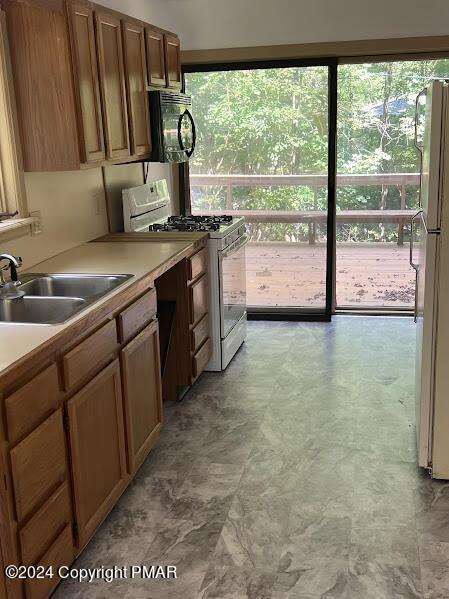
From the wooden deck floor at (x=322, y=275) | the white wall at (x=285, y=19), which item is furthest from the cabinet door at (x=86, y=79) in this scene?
the wooden deck floor at (x=322, y=275)

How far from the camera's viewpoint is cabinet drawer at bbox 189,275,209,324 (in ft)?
12.3

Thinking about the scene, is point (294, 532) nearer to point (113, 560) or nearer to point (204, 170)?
point (113, 560)

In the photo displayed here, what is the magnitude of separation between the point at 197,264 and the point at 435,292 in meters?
1.55

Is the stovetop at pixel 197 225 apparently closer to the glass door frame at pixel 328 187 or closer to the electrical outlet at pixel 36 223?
the glass door frame at pixel 328 187

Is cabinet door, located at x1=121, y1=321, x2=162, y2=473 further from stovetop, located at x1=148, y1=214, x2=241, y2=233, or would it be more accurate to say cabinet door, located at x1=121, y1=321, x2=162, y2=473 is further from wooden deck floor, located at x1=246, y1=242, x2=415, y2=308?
wooden deck floor, located at x1=246, y1=242, x2=415, y2=308

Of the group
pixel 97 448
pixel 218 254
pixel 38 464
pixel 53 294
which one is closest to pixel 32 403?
pixel 38 464

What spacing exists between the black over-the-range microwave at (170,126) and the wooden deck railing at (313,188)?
92 cm

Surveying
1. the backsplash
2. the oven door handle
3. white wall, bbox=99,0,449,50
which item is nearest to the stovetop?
the oven door handle

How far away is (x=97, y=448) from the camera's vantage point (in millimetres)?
2389

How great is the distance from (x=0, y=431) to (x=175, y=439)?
1.63 meters

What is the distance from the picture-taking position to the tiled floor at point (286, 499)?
A: 2234mm

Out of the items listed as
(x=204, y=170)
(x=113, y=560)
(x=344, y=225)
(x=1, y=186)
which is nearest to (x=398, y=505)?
(x=113, y=560)

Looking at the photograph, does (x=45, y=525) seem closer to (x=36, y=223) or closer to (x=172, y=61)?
(x=36, y=223)

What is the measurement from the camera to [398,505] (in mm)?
2654
